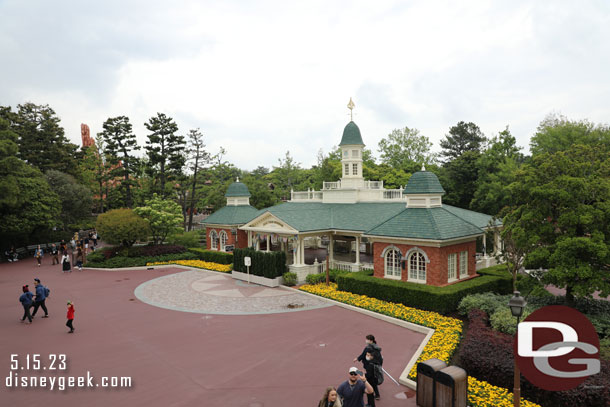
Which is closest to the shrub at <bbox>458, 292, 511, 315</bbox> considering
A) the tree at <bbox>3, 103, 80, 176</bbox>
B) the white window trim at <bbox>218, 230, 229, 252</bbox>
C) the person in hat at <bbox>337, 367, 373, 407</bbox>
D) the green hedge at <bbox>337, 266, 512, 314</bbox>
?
the green hedge at <bbox>337, 266, 512, 314</bbox>

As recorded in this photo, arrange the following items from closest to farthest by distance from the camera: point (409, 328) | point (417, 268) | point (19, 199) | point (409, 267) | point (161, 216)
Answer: point (409, 328) < point (417, 268) < point (409, 267) < point (161, 216) < point (19, 199)

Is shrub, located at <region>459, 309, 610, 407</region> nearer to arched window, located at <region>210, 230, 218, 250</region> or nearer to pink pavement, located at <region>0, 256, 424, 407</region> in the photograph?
pink pavement, located at <region>0, 256, 424, 407</region>

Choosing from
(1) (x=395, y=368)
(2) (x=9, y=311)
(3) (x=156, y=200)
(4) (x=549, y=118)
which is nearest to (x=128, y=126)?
(3) (x=156, y=200)

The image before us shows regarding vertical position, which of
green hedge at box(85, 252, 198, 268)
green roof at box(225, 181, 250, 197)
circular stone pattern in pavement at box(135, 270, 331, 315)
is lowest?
circular stone pattern in pavement at box(135, 270, 331, 315)

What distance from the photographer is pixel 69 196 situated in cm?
4253

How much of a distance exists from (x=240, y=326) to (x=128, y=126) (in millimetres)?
36520

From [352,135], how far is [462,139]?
47.8 meters

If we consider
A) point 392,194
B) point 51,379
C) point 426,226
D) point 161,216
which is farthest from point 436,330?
point 161,216

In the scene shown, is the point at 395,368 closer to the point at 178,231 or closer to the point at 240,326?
the point at 240,326

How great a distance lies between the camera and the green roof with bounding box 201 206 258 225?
1330 inches

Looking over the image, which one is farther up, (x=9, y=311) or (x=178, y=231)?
(x=178, y=231)

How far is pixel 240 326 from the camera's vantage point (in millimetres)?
16172

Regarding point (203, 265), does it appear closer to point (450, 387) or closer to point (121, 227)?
point (121, 227)

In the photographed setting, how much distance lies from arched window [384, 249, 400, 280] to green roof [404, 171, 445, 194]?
3.90 m
